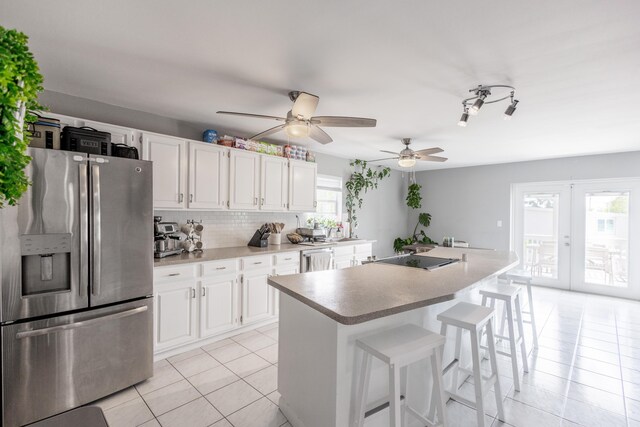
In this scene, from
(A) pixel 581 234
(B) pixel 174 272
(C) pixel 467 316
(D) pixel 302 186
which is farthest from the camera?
(A) pixel 581 234

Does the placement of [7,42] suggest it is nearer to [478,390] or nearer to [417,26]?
[417,26]

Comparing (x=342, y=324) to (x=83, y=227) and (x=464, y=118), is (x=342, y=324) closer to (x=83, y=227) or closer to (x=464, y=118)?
(x=83, y=227)

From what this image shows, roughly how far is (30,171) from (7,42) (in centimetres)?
172

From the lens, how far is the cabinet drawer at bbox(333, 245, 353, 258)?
445 cm

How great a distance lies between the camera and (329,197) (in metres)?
5.42

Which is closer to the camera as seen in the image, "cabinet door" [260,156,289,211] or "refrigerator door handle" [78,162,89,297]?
"refrigerator door handle" [78,162,89,297]

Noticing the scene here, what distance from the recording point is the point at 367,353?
152cm

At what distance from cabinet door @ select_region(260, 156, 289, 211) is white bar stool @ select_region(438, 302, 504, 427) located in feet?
8.64

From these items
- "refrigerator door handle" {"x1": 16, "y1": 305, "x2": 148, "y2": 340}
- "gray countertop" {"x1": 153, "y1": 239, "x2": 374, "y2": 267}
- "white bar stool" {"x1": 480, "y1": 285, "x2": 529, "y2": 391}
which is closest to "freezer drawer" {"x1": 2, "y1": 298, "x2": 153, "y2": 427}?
"refrigerator door handle" {"x1": 16, "y1": 305, "x2": 148, "y2": 340}

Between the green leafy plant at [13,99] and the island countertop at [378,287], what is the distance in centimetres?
116

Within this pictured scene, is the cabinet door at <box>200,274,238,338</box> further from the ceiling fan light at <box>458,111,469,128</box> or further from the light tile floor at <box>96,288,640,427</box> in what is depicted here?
the ceiling fan light at <box>458,111,469,128</box>

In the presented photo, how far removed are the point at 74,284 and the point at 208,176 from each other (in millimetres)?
1664

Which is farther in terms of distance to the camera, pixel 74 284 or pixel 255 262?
pixel 255 262

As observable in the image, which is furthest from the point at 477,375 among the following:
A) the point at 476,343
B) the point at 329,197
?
the point at 329,197
